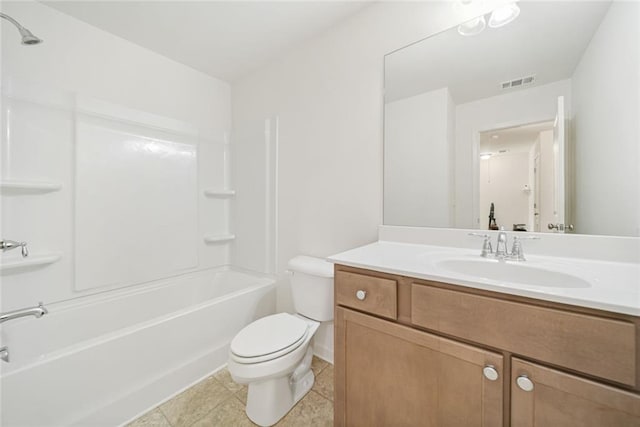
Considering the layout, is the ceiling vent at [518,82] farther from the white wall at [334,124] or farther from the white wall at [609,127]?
the white wall at [334,124]

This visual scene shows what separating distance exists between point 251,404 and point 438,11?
90.5 inches

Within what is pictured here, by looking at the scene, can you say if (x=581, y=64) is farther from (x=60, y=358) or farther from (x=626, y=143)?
(x=60, y=358)

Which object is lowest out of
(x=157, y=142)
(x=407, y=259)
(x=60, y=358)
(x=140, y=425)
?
(x=140, y=425)

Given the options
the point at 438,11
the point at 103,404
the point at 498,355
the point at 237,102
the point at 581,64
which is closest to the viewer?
the point at 498,355

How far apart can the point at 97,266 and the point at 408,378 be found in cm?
202

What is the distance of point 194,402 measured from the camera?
53.5 inches

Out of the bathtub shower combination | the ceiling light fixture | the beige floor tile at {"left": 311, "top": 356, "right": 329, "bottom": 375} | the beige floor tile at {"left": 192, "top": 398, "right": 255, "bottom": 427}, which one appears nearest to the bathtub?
the bathtub shower combination

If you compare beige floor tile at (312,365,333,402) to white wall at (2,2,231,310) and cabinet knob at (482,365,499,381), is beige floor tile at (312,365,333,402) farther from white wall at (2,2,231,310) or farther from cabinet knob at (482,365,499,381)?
white wall at (2,2,231,310)

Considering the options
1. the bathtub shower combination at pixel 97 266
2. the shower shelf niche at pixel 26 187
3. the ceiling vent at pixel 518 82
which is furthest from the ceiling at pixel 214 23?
the shower shelf niche at pixel 26 187

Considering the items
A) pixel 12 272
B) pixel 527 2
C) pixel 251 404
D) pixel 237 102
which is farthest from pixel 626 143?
pixel 12 272

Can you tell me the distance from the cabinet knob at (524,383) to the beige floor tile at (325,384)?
106cm

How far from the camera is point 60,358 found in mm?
1052

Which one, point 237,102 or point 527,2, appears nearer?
point 527,2

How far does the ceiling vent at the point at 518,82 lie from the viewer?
1.09 meters
